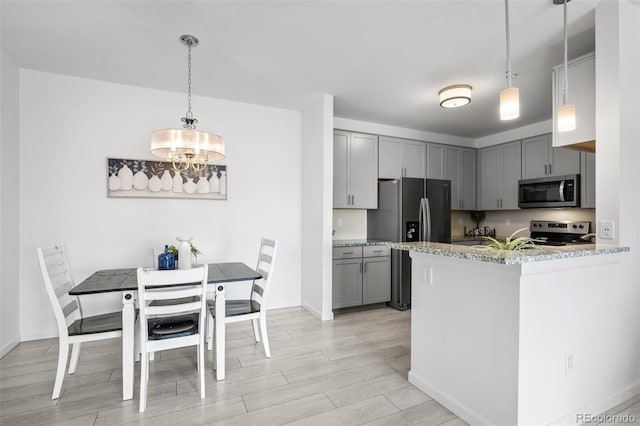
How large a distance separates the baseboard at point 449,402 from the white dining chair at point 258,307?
49.4 inches

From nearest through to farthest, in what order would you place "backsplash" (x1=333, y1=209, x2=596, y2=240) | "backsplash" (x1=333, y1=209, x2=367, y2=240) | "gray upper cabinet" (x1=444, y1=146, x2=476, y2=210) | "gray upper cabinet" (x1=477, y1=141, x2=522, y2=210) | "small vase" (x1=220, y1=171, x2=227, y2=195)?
1. "small vase" (x1=220, y1=171, x2=227, y2=195)
2. "backsplash" (x1=333, y1=209, x2=596, y2=240)
3. "backsplash" (x1=333, y1=209, x2=367, y2=240)
4. "gray upper cabinet" (x1=477, y1=141, x2=522, y2=210)
5. "gray upper cabinet" (x1=444, y1=146, x2=476, y2=210)

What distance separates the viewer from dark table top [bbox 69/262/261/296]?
2.15 metres

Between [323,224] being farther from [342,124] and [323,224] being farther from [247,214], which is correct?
[342,124]

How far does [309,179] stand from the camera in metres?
4.05

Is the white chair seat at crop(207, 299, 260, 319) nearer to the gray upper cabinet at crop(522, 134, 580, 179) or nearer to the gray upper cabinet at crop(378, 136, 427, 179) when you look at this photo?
the gray upper cabinet at crop(378, 136, 427, 179)

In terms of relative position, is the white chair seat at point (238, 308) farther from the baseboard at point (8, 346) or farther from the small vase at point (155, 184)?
the baseboard at point (8, 346)

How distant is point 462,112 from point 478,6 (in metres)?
2.26

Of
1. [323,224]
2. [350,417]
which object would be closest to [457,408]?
[350,417]

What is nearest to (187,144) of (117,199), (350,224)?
(117,199)

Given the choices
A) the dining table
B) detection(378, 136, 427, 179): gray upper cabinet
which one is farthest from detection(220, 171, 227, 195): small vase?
detection(378, 136, 427, 179): gray upper cabinet

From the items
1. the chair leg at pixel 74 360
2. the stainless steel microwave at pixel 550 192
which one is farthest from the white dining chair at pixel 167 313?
the stainless steel microwave at pixel 550 192

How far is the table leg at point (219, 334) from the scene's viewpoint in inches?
91.8

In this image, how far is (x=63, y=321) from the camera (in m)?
2.09

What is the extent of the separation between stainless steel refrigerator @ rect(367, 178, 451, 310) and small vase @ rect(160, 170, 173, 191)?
9.24 ft
